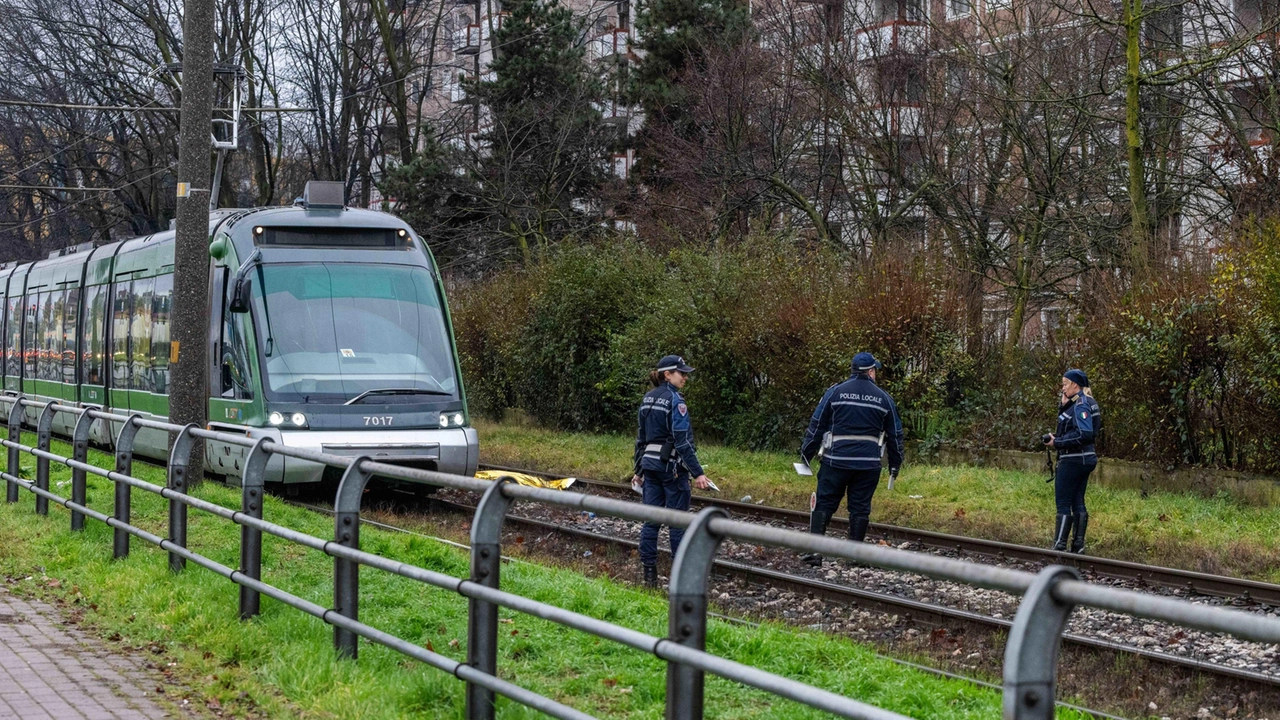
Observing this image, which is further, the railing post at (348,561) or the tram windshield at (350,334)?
the tram windshield at (350,334)

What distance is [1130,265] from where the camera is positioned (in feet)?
60.4

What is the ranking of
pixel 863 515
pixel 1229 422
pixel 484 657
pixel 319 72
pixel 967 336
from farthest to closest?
pixel 319 72 < pixel 967 336 < pixel 1229 422 < pixel 863 515 < pixel 484 657

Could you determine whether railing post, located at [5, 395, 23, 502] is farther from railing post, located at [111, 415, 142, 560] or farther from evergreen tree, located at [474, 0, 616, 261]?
evergreen tree, located at [474, 0, 616, 261]

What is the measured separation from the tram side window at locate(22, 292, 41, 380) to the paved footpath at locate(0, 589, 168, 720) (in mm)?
17454

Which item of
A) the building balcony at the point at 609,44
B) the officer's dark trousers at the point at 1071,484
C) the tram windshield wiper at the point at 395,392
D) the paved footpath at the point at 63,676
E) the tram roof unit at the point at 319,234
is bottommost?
the paved footpath at the point at 63,676

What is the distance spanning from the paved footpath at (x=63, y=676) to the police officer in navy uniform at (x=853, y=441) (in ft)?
19.6

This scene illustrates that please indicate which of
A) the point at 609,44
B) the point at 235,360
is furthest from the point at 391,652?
the point at 609,44

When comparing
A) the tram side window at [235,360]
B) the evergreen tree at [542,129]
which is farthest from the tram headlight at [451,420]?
the evergreen tree at [542,129]

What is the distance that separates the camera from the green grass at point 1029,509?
42.5 ft

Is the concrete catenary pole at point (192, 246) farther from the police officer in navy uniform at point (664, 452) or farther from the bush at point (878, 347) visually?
the bush at point (878, 347)

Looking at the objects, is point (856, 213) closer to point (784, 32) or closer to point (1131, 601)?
point (784, 32)

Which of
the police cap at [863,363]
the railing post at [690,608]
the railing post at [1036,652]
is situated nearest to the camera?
the railing post at [1036,652]

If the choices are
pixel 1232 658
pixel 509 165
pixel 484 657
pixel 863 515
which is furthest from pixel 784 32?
pixel 484 657

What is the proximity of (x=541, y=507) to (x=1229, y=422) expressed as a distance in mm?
7627
